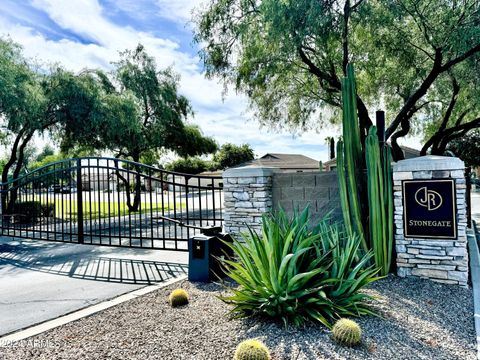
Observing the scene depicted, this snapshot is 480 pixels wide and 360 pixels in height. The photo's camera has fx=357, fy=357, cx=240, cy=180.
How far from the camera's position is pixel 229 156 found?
48.4 m

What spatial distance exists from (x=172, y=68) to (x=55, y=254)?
40.0 feet

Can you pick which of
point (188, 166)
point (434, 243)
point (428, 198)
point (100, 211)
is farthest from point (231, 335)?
point (188, 166)

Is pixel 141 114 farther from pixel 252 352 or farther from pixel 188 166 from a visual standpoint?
pixel 188 166

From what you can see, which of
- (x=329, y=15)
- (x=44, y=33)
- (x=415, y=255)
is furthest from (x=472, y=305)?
(x=44, y=33)

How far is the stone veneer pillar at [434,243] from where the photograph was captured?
14.9ft

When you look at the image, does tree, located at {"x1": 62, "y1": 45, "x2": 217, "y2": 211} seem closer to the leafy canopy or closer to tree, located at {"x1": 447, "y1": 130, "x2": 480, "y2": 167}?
the leafy canopy

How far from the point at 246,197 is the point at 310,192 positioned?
1078 mm

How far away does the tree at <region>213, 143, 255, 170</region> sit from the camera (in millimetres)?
48188

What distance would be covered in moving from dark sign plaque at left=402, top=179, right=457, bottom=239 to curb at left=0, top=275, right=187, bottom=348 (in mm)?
3407

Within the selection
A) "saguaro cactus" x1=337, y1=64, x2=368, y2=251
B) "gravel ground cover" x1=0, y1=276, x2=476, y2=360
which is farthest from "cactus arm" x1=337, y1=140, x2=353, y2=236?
"gravel ground cover" x1=0, y1=276, x2=476, y2=360

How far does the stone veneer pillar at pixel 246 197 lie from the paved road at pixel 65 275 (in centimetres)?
123

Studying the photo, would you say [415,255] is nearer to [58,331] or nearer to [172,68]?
[58,331]

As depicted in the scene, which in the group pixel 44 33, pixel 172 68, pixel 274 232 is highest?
pixel 172 68

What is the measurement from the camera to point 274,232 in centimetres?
395
